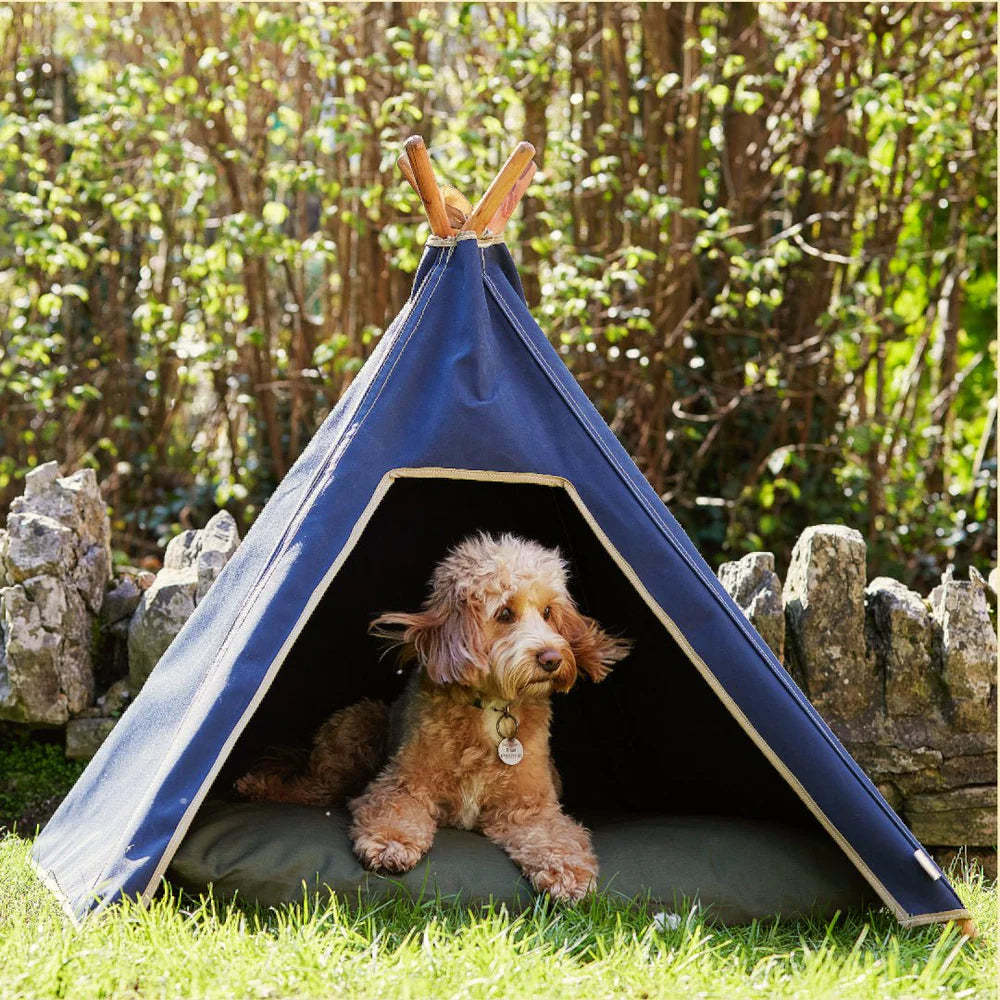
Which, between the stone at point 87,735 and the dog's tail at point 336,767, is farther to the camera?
the stone at point 87,735

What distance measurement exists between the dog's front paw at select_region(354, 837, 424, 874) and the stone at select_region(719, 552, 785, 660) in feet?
4.91

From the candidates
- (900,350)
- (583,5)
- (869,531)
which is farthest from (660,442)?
(583,5)

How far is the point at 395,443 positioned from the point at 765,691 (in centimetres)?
118

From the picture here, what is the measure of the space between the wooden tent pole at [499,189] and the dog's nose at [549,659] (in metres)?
1.21

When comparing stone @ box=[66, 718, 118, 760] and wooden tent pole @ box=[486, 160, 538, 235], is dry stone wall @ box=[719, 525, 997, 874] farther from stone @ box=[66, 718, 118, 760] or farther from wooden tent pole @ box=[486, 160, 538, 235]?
stone @ box=[66, 718, 118, 760]

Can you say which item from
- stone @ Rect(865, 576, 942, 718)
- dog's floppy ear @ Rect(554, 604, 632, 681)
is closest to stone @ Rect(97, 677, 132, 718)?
dog's floppy ear @ Rect(554, 604, 632, 681)

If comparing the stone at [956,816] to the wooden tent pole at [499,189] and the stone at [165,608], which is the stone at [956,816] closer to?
the wooden tent pole at [499,189]

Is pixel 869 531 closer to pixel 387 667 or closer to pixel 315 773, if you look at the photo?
pixel 387 667

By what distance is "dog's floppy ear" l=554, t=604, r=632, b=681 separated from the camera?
346cm

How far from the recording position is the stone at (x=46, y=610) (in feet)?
14.5

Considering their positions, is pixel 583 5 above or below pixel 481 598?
above

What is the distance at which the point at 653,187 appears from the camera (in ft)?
23.6

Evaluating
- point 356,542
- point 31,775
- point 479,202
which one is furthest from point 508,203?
point 31,775

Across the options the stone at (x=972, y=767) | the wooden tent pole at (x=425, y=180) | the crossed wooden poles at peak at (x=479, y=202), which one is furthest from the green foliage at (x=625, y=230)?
the wooden tent pole at (x=425, y=180)
